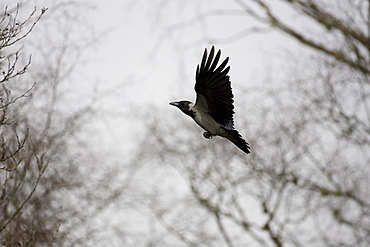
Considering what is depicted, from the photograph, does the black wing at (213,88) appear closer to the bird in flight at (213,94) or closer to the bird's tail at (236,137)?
the bird in flight at (213,94)

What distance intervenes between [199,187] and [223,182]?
46 cm

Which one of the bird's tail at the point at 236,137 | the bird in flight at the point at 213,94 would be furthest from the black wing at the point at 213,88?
the bird's tail at the point at 236,137

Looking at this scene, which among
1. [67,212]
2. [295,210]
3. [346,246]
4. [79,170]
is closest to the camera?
[67,212]

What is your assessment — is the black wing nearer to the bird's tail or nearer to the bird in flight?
the bird in flight

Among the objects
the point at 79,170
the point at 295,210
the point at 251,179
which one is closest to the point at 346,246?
the point at 295,210

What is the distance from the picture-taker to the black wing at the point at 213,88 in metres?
3.28

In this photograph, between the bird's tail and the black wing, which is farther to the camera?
the black wing

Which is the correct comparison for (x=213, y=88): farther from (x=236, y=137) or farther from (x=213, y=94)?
(x=236, y=137)

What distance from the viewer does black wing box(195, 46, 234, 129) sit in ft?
10.8

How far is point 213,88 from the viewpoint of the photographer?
3.29m

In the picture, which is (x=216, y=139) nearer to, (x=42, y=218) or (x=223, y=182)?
(x=223, y=182)

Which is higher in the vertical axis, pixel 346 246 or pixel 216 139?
pixel 216 139

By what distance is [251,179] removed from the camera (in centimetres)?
1121

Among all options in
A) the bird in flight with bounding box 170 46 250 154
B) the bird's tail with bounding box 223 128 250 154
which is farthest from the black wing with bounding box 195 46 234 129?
the bird's tail with bounding box 223 128 250 154
